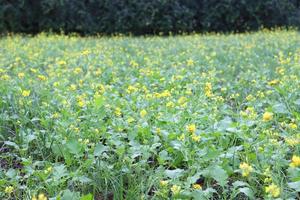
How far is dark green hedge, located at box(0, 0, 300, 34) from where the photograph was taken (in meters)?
12.0

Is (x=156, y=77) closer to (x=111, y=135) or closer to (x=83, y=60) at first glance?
(x=83, y=60)

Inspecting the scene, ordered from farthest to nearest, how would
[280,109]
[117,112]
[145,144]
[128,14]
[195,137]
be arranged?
[128,14]
[280,109]
[117,112]
[145,144]
[195,137]

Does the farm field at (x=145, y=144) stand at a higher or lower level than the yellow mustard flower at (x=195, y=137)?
lower

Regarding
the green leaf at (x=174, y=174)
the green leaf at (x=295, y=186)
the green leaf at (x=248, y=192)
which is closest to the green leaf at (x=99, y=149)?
the green leaf at (x=174, y=174)

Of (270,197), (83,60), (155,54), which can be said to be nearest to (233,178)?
(270,197)

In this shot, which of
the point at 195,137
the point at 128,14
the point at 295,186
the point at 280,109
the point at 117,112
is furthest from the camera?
the point at 128,14

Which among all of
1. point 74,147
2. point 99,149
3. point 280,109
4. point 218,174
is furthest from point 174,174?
point 280,109

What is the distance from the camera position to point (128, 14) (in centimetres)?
1212

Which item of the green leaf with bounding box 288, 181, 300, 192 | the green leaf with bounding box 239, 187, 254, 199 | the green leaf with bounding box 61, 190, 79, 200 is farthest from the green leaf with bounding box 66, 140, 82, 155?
the green leaf with bounding box 288, 181, 300, 192

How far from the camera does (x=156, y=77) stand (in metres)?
4.67

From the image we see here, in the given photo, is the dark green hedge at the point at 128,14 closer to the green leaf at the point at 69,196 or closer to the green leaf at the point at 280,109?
the green leaf at the point at 280,109

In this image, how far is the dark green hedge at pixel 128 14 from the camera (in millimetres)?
11977

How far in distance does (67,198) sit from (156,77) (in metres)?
2.70

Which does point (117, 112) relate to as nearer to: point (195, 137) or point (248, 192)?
Answer: point (195, 137)
